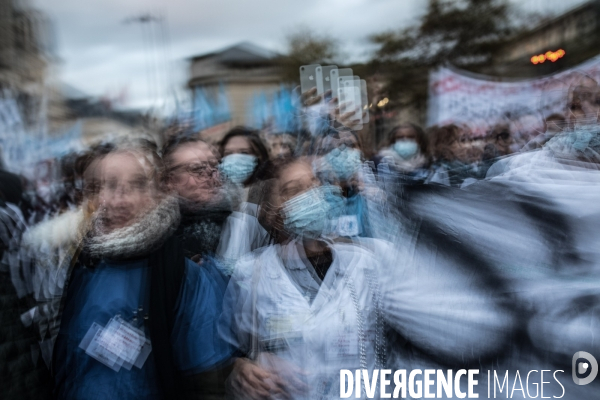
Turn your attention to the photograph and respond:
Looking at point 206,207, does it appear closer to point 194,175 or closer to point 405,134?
point 194,175

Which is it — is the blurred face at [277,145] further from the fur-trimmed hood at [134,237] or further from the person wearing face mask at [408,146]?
→ the fur-trimmed hood at [134,237]

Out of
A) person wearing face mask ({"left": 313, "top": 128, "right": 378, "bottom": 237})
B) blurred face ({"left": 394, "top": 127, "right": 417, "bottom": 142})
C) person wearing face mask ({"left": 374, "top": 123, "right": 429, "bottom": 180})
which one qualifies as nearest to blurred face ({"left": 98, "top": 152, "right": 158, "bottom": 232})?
person wearing face mask ({"left": 313, "top": 128, "right": 378, "bottom": 237})

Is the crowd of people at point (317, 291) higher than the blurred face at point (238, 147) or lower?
lower

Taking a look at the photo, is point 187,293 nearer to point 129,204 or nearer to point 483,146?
point 129,204

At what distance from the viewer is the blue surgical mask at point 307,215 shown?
6.37ft

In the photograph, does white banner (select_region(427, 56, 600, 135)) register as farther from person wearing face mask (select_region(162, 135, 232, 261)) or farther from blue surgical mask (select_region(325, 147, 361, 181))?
person wearing face mask (select_region(162, 135, 232, 261))

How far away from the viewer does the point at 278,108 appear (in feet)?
15.4

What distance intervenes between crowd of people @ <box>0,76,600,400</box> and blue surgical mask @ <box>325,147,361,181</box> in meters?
0.83

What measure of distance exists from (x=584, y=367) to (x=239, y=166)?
7.11 feet

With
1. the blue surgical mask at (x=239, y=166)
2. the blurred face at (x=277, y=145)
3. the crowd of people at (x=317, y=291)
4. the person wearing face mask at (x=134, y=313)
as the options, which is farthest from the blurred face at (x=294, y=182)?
the blurred face at (x=277, y=145)

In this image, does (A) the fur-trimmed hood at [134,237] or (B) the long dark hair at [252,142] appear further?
(B) the long dark hair at [252,142]

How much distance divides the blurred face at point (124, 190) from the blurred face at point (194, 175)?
43cm

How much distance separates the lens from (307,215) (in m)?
1.95

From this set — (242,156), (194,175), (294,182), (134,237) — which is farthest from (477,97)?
(134,237)
